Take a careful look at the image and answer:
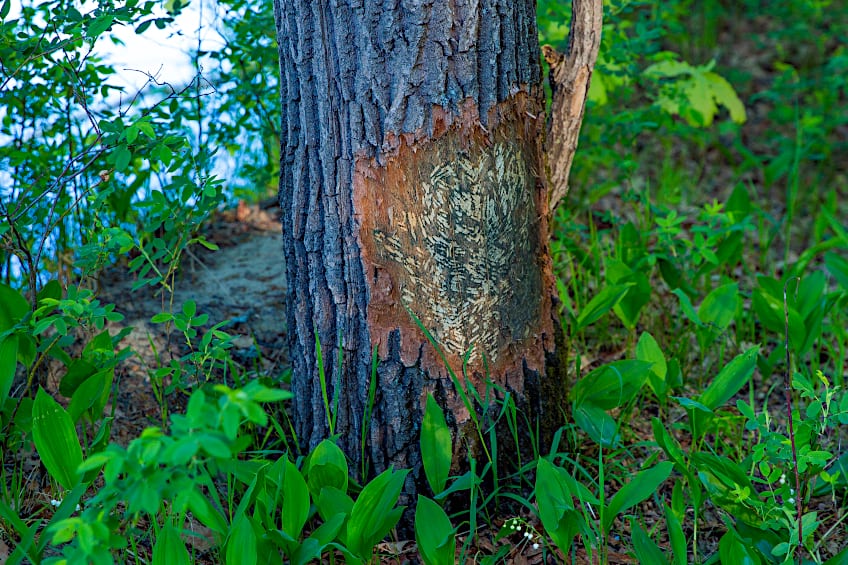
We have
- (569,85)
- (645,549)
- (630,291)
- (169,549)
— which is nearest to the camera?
(169,549)

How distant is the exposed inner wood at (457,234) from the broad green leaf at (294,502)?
0.39 meters

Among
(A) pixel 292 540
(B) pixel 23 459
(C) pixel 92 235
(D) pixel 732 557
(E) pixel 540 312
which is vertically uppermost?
(C) pixel 92 235

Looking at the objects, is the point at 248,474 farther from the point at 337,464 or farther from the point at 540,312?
the point at 540,312

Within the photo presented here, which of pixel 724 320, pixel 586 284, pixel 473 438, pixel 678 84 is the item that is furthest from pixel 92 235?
pixel 678 84

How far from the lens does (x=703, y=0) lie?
17.5 ft

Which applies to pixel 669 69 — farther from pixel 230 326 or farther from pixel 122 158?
pixel 122 158

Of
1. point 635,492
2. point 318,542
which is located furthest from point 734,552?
point 318,542

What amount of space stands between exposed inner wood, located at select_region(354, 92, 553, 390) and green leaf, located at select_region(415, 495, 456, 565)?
0.37m

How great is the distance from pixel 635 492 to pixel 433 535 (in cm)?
48

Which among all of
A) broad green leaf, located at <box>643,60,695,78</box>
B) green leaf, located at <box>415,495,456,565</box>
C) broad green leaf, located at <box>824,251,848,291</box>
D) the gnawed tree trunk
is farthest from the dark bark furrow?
broad green leaf, located at <box>643,60,695,78</box>

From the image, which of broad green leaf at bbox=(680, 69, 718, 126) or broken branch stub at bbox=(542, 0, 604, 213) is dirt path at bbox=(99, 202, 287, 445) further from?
broad green leaf at bbox=(680, 69, 718, 126)

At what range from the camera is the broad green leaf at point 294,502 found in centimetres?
175

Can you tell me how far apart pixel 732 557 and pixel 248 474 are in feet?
3.65

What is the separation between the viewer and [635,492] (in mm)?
1806
